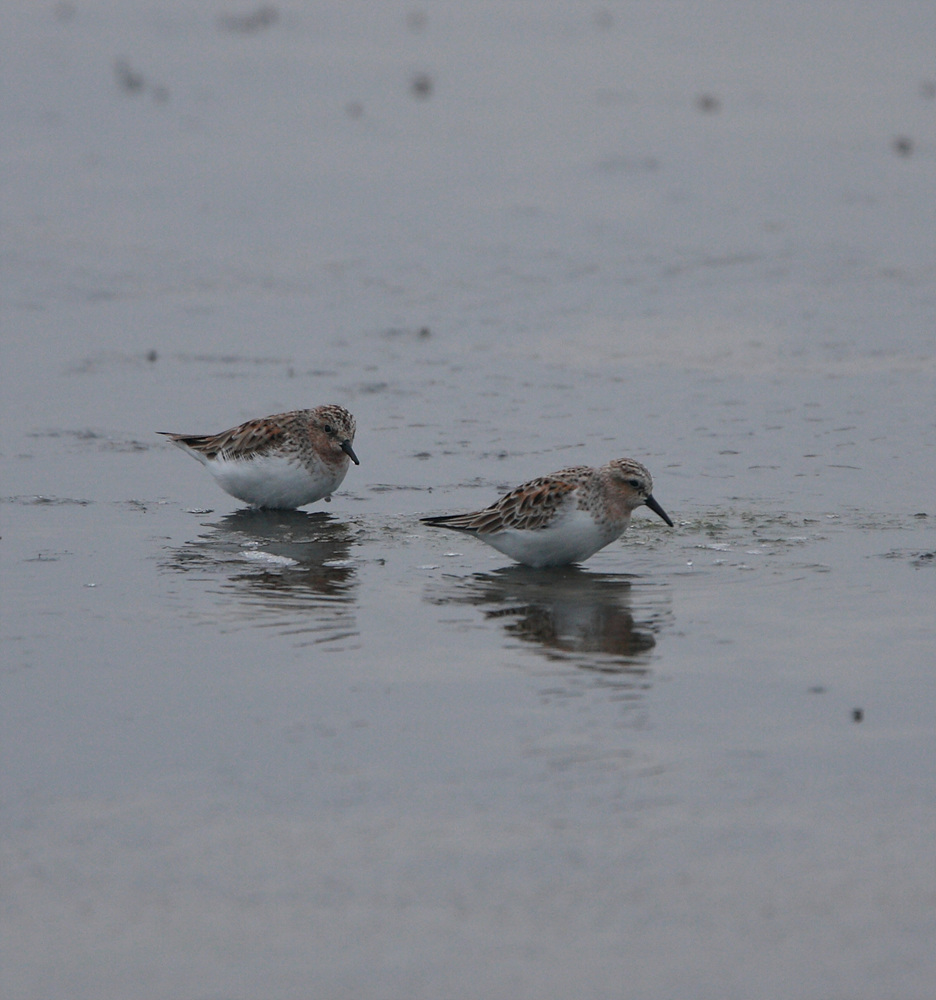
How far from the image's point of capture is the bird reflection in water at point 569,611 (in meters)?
9.80

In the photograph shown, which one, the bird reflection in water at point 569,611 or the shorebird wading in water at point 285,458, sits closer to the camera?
the bird reflection in water at point 569,611

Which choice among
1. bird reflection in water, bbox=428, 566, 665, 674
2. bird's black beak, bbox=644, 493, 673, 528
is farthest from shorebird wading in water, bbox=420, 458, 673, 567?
bird reflection in water, bbox=428, 566, 665, 674

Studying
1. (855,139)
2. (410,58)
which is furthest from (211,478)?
(410,58)

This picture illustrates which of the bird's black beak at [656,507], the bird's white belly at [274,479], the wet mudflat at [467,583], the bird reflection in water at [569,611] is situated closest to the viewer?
the wet mudflat at [467,583]

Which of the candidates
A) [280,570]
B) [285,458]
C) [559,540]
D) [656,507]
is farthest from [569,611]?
[285,458]

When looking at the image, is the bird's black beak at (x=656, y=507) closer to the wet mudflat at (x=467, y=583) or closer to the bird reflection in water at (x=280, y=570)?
the wet mudflat at (x=467, y=583)

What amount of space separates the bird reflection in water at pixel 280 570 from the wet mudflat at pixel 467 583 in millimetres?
48

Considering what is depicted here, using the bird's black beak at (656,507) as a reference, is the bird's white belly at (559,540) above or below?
below

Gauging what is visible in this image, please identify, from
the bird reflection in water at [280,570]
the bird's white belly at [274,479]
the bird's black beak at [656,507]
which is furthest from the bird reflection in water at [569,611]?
the bird's white belly at [274,479]

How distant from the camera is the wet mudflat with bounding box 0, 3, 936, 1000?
6723mm

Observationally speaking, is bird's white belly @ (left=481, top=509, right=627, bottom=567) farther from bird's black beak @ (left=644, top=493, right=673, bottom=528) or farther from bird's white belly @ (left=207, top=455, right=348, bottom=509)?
bird's white belly @ (left=207, top=455, right=348, bottom=509)

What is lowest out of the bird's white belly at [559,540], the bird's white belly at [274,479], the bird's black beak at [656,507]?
the bird's white belly at [559,540]

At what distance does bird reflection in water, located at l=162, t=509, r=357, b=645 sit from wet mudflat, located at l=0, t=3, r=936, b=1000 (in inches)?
1.9

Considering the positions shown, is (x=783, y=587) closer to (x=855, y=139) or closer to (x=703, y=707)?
(x=703, y=707)
